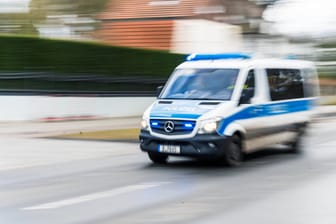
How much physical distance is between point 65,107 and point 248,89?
37.3 feet

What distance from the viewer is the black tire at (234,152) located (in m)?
11.2

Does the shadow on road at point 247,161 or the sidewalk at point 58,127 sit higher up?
the shadow on road at point 247,161

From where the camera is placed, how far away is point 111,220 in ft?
23.1

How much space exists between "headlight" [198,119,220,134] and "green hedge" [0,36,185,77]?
1122cm

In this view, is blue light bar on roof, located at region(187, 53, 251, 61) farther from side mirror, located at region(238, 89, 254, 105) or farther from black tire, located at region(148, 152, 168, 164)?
black tire, located at region(148, 152, 168, 164)

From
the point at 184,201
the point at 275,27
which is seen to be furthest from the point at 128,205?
the point at 275,27

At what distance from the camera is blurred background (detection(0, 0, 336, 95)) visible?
68.9ft

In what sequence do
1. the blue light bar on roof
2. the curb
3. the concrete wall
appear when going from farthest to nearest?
the curb
the concrete wall
the blue light bar on roof

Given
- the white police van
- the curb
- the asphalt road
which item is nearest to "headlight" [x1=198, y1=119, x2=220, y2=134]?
the white police van

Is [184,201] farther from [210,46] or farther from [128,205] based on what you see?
[210,46]

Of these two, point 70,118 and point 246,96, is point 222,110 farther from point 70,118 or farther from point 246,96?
point 70,118

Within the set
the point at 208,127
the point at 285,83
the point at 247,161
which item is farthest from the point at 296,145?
the point at 208,127

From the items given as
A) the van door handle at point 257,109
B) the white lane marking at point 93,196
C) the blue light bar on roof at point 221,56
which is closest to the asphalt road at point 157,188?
the white lane marking at point 93,196

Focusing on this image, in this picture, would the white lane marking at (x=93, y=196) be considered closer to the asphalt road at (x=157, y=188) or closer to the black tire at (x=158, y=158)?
the asphalt road at (x=157, y=188)
